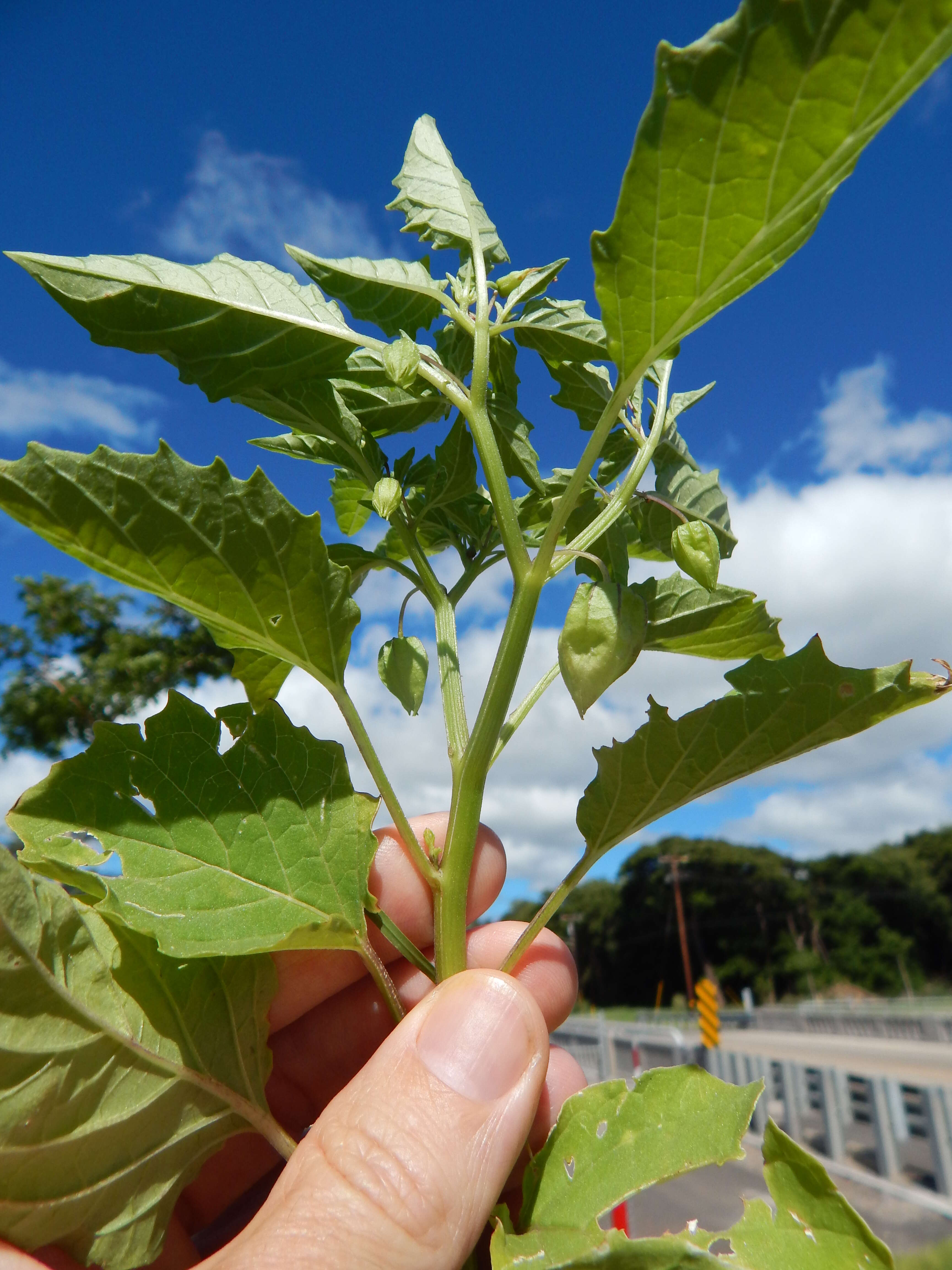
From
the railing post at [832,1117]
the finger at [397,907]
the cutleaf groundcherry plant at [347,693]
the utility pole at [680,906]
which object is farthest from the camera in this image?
the utility pole at [680,906]

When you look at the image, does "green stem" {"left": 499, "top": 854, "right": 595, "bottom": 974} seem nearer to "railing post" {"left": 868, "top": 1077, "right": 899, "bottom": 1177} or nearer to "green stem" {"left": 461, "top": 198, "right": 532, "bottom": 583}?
"green stem" {"left": 461, "top": 198, "right": 532, "bottom": 583}

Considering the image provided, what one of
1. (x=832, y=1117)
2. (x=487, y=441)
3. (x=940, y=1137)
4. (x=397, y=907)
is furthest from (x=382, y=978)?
(x=832, y=1117)

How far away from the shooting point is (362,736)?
1381mm

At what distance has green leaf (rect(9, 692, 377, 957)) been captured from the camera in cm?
121

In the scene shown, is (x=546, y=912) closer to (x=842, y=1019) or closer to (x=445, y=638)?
(x=445, y=638)

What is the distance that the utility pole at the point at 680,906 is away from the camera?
52125mm

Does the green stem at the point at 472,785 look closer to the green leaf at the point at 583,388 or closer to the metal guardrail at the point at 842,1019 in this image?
the green leaf at the point at 583,388

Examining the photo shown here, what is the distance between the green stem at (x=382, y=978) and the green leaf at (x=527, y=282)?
42.9 inches

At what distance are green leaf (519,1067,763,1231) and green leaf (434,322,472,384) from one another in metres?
1.21

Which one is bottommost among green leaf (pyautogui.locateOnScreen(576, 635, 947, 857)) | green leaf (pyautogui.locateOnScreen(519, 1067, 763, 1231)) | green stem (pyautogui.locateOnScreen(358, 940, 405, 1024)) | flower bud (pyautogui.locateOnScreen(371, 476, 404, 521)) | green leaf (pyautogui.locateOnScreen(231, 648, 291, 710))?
green leaf (pyautogui.locateOnScreen(519, 1067, 763, 1231))

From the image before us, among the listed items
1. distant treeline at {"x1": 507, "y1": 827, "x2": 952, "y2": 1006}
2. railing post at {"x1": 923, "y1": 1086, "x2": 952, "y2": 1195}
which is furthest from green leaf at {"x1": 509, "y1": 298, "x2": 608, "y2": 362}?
distant treeline at {"x1": 507, "y1": 827, "x2": 952, "y2": 1006}

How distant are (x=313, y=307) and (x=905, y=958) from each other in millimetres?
72101

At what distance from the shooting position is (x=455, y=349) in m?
1.46

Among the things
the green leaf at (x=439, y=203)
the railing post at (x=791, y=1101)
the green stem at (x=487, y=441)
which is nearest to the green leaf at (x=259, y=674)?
the green stem at (x=487, y=441)
